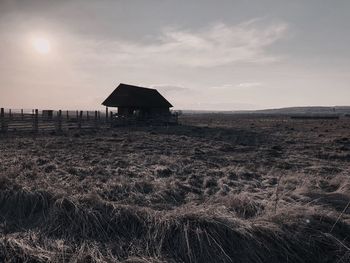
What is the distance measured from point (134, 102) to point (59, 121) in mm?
11032

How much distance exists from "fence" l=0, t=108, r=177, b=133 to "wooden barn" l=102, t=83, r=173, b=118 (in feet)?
3.64

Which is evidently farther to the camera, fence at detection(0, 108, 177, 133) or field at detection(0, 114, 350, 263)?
fence at detection(0, 108, 177, 133)

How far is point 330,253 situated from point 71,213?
3.64m

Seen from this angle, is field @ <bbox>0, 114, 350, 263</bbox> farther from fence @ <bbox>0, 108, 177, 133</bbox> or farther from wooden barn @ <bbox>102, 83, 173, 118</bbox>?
wooden barn @ <bbox>102, 83, 173, 118</bbox>

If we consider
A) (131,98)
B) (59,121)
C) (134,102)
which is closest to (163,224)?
(59,121)

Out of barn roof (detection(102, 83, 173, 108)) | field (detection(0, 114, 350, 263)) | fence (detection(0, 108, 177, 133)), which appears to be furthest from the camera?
barn roof (detection(102, 83, 173, 108))

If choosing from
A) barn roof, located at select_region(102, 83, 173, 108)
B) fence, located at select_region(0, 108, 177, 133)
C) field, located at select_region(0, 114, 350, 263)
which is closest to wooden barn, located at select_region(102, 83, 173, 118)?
barn roof, located at select_region(102, 83, 173, 108)

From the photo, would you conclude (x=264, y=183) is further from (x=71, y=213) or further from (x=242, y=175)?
(x=71, y=213)

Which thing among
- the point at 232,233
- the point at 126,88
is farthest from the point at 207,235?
the point at 126,88

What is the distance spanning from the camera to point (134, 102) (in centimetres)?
3522

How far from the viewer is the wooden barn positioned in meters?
35.1

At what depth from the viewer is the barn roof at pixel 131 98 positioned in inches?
1377

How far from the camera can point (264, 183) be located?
7.31 metres

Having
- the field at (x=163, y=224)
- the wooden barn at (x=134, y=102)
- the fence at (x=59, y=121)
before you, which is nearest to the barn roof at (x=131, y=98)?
the wooden barn at (x=134, y=102)
